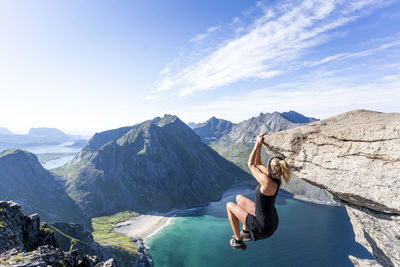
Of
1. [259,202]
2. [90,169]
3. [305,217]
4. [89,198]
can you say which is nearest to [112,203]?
[89,198]

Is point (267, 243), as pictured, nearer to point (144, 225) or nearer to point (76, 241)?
point (144, 225)

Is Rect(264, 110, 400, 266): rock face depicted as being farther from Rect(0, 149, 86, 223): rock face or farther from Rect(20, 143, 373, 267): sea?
Rect(0, 149, 86, 223): rock face

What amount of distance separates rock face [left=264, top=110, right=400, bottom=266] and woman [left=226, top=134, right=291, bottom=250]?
372 centimetres

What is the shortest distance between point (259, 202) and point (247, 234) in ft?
8.06

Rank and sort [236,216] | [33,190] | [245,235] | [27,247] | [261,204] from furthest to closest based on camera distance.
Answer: [33,190]
[27,247]
[236,216]
[245,235]
[261,204]

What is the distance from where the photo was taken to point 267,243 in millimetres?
96375


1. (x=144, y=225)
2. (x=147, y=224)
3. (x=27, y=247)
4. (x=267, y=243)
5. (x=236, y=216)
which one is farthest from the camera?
(x=147, y=224)

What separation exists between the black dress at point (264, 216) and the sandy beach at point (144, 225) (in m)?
119

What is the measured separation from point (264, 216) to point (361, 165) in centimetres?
548

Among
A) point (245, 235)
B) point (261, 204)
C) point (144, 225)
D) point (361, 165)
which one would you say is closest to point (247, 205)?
point (261, 204)

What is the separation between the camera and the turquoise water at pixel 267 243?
83.0 meters

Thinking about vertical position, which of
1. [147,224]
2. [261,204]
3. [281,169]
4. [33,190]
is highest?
[281,169]

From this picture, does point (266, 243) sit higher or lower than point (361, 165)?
lower

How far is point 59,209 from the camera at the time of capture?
142 metres
